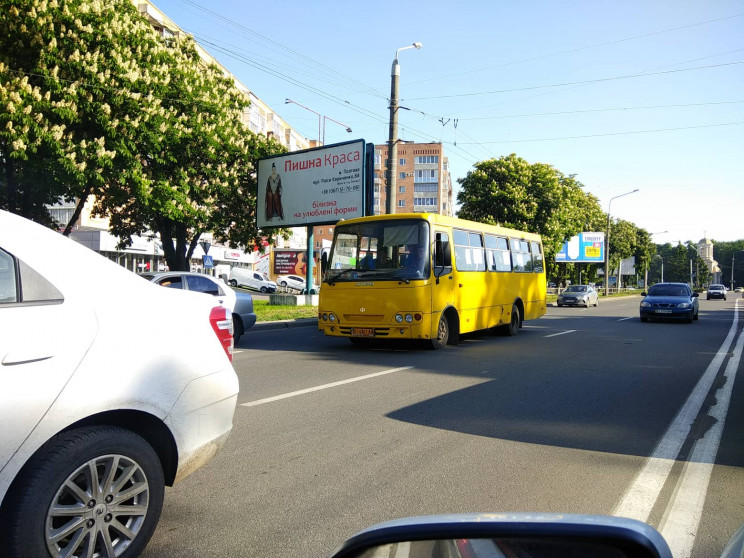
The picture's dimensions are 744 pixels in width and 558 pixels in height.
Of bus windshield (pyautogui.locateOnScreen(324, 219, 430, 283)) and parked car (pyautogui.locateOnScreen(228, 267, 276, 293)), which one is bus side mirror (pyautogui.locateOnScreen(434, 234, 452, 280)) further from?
parked car (pyautogui.locateOnScreen(228, 267, 276, 293))

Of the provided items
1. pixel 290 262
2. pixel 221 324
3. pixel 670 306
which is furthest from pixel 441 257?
pixel 290 262

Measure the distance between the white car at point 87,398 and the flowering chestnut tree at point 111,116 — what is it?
50.1ft

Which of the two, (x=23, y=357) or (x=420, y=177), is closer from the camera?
(x=23, y=357)

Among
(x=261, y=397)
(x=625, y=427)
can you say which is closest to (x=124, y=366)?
(x=261, y=397)

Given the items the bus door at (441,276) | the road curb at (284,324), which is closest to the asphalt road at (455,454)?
the bus door at (441,276)

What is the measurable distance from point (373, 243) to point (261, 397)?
5.53 m

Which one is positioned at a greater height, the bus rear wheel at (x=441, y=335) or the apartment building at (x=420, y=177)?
the apartment building at (x=420, y=177)

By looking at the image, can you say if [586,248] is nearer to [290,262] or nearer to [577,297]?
[577,297]

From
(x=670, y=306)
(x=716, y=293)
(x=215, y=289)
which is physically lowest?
(x=716, y=293)

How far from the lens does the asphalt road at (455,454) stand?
134 inches

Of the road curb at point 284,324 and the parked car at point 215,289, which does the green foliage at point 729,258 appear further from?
the parked car at point 215,289

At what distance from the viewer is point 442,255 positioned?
11.6 meters

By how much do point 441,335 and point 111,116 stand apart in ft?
42.3

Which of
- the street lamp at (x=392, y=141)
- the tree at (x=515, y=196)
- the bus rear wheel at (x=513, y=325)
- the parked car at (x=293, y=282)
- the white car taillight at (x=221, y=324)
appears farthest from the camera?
the parked car at (x=293, y=282)
